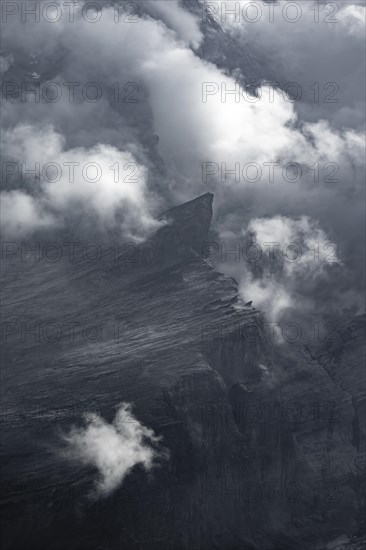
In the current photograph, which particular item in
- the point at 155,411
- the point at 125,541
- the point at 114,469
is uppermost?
the point at 155,411

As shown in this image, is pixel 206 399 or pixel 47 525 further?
pixel 206 399

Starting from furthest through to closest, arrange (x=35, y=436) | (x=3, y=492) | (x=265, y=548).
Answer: (x=265, y=548) → (x=35, y=436) → (x=3, y=492)

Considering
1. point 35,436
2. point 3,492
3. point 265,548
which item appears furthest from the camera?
point 265,548

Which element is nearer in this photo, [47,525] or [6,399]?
[47,525]

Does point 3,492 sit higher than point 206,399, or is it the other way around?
point 206,399

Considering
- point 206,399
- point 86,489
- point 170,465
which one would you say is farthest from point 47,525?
point 206,399

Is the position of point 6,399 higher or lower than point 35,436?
higher

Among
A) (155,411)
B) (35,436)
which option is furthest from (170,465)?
(35,436)

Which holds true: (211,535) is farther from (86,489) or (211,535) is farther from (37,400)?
(37,400)

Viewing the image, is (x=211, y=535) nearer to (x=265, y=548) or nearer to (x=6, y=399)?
(x=265, y=548)
